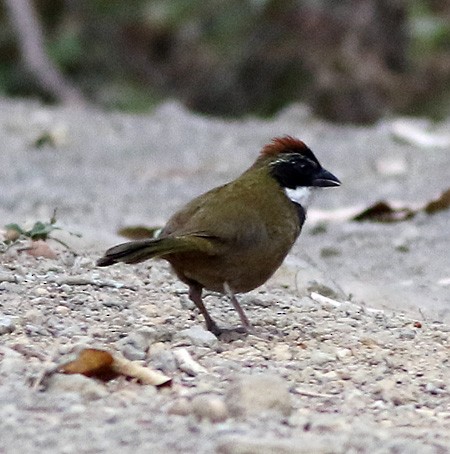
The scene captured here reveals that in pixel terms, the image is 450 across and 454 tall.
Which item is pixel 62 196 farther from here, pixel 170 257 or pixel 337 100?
pixel 337 100

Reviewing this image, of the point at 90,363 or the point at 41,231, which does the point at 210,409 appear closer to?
the point at 90,363

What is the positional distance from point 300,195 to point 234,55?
10938mm

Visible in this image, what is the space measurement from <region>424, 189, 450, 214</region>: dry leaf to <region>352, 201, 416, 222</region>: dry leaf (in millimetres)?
100

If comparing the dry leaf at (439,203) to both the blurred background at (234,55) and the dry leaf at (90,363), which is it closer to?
the dry leaf at (90,363)

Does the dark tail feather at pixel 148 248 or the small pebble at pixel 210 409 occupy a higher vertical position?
the dark tail feather at pixel 148 248

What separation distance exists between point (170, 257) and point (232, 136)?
25.5 ft

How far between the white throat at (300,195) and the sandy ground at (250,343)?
0.44 meters

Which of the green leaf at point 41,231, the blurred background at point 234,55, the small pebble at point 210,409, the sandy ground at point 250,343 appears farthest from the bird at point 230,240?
the blurred background at point 234,55

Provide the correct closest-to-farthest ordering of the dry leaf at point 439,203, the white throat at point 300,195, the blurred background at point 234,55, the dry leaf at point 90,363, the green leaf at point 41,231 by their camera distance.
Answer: the dry leaf at point 90,363 < the white throat at point 300,195 < the green leaf at point 41,231 < the dry leaf at point 439,203 < the blurred background at point 234,55

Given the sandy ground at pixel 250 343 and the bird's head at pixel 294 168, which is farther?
the bird's head at pixel 294 168

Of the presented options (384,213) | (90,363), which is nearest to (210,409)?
(90,363)

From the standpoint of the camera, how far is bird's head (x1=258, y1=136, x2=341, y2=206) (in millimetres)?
4949

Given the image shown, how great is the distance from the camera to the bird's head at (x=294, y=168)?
4.95m

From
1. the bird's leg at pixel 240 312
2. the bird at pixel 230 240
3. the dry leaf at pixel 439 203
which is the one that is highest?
the bird at pixel 230 240
